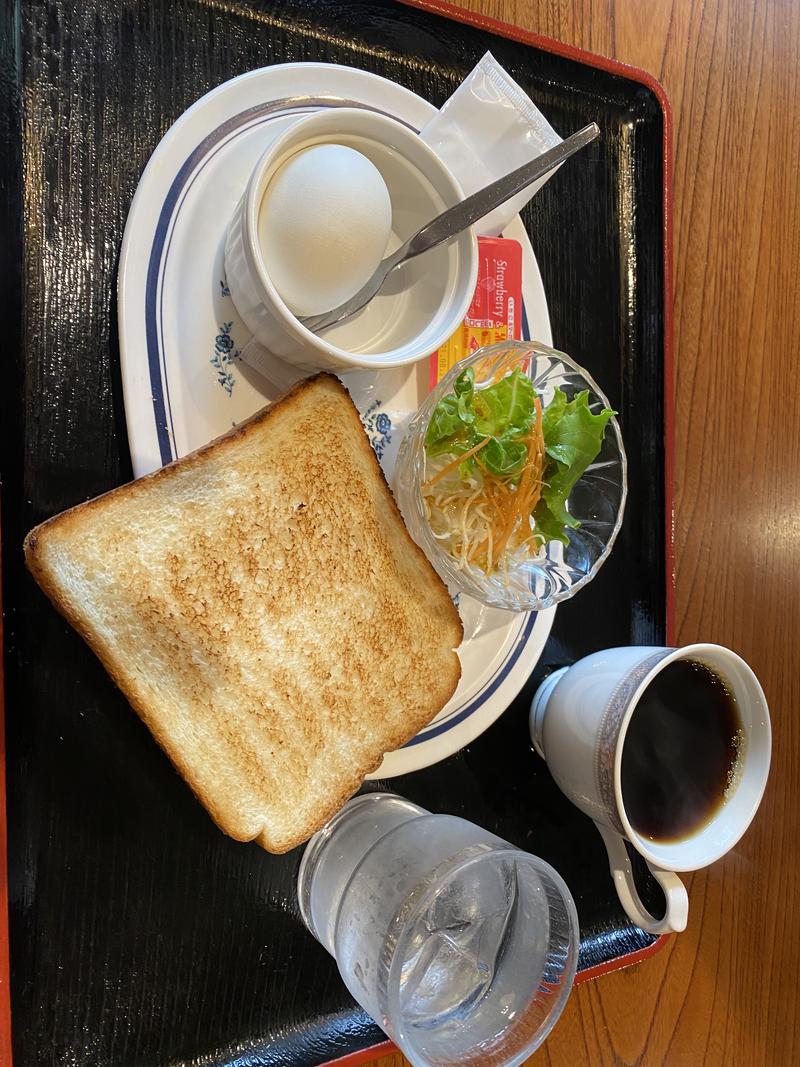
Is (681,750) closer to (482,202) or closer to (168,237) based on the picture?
(482,202)

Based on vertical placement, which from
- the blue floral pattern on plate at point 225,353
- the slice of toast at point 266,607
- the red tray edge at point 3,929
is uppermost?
the blue floral pattern on plate at point 225,353

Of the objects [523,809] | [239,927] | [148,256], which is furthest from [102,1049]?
[148,256]

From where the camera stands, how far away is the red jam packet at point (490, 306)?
3.27 ft

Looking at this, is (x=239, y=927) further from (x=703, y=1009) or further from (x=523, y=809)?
(x=703, y=1009)

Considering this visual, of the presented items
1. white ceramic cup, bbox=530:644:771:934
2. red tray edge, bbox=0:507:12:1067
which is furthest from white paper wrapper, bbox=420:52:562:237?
red tray edge, bbox=0:507:12:1067

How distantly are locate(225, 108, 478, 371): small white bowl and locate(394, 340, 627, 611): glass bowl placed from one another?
0.24ft

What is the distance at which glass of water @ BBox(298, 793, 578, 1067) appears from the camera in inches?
31.7

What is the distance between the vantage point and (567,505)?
0.98 meters

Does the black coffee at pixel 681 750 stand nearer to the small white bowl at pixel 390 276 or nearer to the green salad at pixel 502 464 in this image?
the green salad at pixel 502 464

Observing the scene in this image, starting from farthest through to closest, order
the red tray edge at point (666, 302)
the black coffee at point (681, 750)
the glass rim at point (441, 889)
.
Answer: the red tray edge at point (666, 302), the black coffee at point (681, 750), the glass rim at point (441, 889)

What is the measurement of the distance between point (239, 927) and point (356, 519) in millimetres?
467

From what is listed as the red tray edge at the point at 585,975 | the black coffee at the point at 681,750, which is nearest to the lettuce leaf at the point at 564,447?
the black coffee at the point at 681,750

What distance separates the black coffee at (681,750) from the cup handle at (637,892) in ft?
0.16

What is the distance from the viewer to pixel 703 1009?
123 cm
